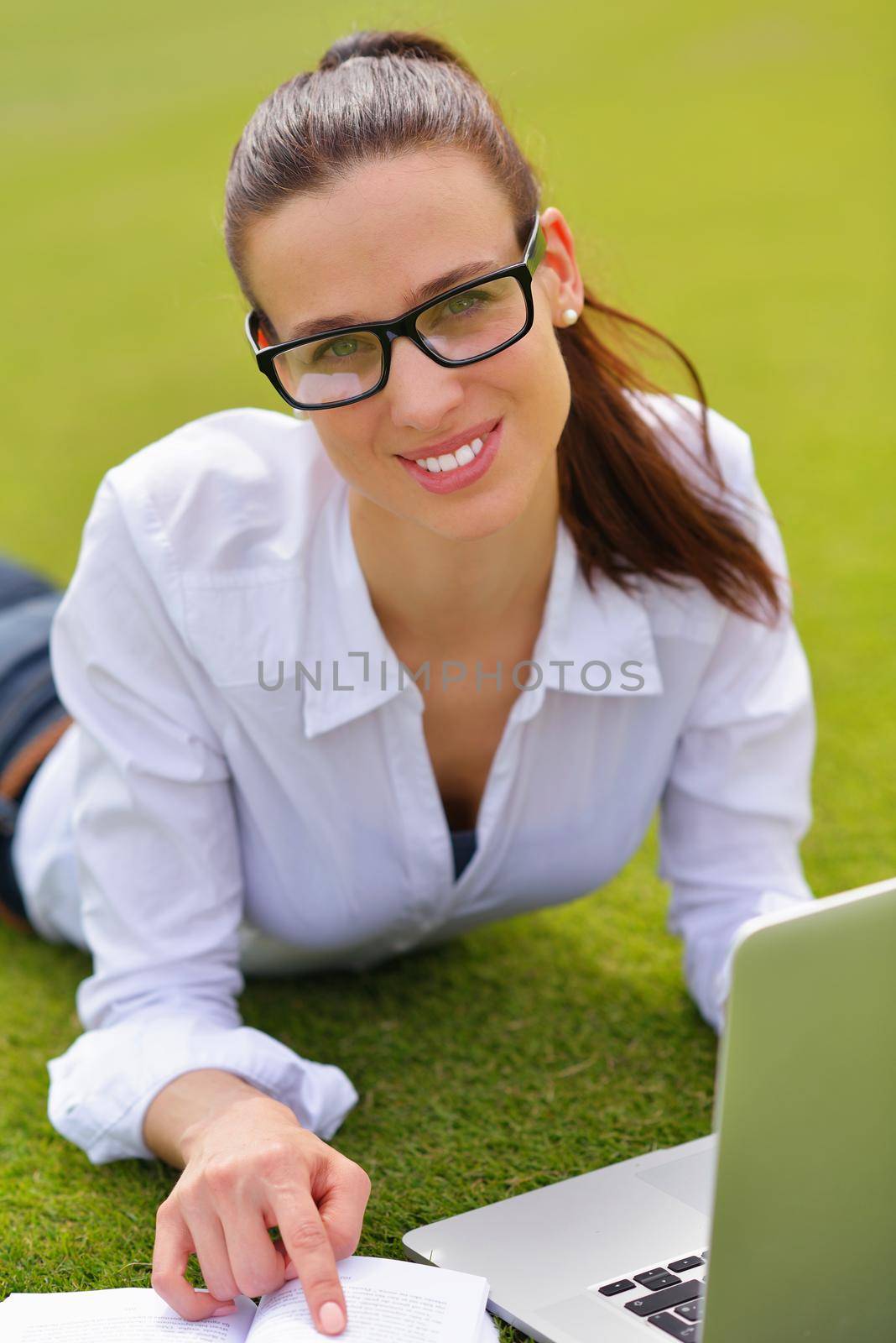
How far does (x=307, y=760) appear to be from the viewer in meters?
1.87

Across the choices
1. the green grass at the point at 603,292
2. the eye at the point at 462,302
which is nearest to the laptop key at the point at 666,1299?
the green grass at the point at 603,292

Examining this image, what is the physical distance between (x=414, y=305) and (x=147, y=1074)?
860mm

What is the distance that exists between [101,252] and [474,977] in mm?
6303

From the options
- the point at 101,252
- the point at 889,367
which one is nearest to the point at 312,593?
the point at 889,367

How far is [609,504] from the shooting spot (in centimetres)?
189

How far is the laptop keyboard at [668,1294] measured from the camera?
1.30 metres

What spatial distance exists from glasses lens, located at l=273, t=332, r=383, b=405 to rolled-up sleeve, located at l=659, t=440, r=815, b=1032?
63cm

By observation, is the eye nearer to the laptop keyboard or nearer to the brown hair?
the brown hair

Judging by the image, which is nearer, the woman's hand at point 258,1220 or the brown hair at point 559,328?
the woman's hand at point 258,1220

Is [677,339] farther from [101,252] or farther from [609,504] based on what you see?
[609,504]

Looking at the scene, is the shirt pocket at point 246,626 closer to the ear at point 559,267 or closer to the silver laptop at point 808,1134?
the ear at point 559,267

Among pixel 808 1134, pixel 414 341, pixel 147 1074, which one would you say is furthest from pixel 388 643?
pixel 808 1134

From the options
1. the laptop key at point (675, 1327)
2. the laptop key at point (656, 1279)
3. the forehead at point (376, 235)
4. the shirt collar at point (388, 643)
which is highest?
the forehead at point (376, 235)

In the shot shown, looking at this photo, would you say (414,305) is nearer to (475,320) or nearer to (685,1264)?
(475,320)
